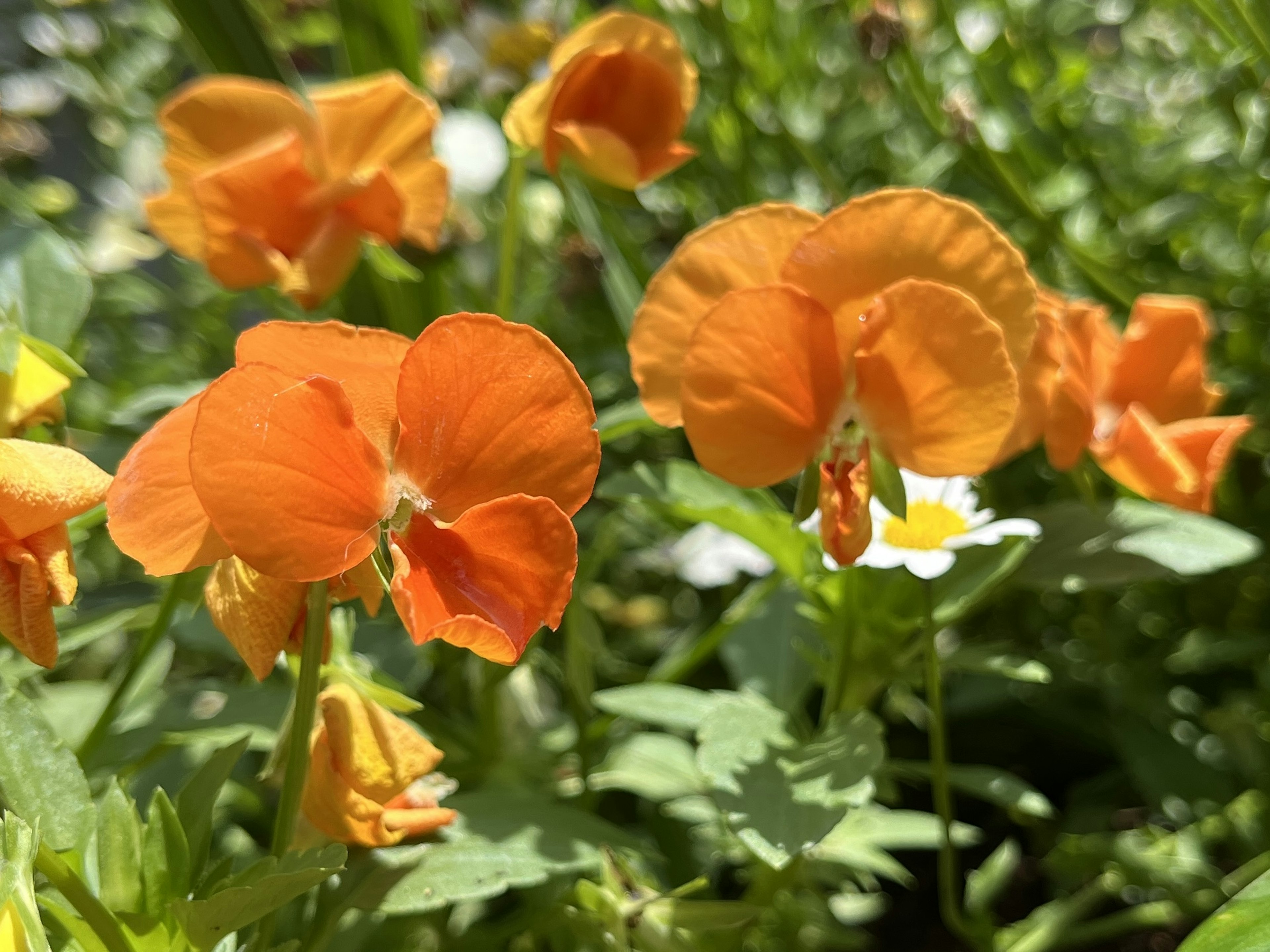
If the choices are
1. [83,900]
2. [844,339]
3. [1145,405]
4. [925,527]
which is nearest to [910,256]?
[844,339]

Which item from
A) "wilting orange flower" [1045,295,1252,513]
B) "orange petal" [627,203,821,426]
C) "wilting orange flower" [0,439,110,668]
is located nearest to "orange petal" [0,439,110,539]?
"wilting orange flower" [0,439,110,668]

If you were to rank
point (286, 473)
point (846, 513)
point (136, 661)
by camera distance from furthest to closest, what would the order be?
1. point (136, 661)
2. point (846, 513)
3. point (286, 473)

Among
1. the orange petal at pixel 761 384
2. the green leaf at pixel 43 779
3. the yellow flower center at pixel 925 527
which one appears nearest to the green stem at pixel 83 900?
the green leaf at pixel 43 779

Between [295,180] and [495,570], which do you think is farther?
[295,180]

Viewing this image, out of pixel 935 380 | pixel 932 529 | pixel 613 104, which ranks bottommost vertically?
pixel 932 529

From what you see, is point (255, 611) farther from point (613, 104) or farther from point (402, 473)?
point (613, 104)

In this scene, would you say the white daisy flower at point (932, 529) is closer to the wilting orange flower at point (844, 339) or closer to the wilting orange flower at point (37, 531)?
the wilting orange flower at point (844, 339)

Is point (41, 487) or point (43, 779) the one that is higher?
point (41, 487)
